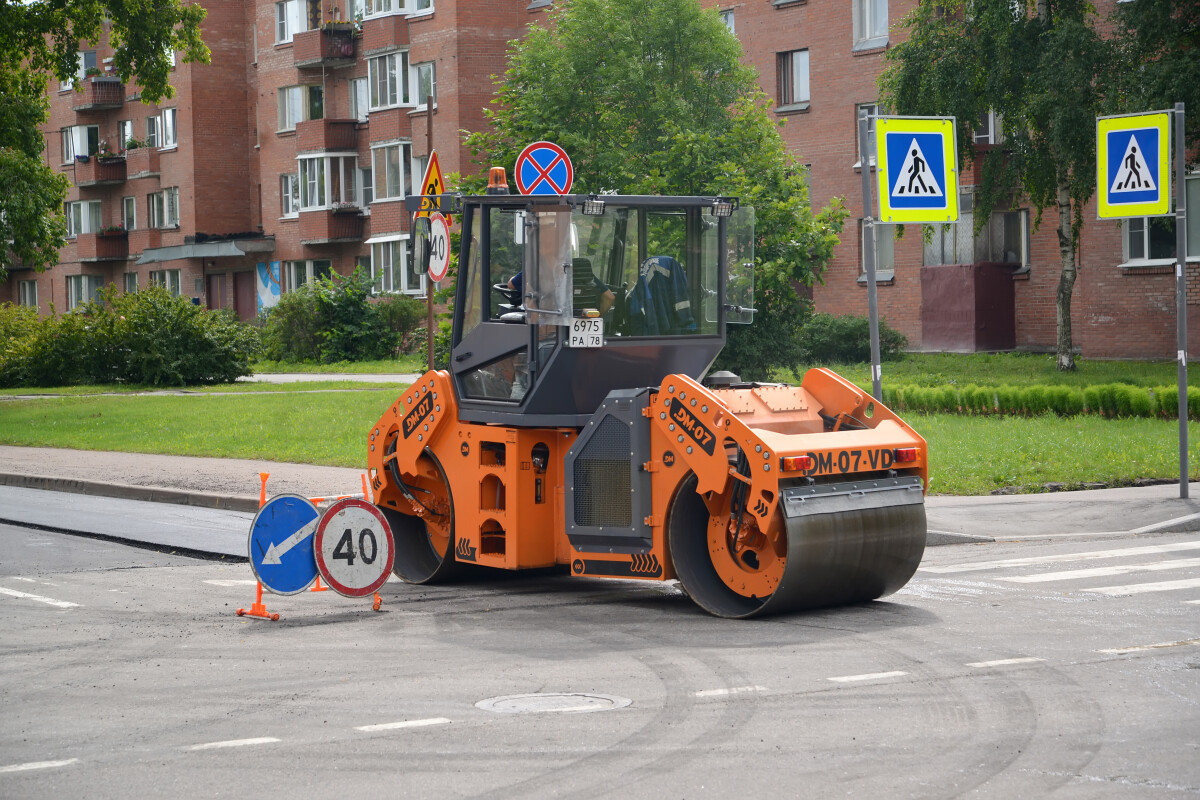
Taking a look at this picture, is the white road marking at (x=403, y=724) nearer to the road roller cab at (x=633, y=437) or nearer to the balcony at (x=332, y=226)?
the road roller cab at (x=633, y=437)

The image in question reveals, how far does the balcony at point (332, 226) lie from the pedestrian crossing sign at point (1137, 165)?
146ft

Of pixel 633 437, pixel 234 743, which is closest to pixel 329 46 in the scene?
pixel 633 437

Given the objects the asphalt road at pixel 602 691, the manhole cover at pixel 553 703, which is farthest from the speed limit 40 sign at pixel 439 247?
the manhole cover at pixel 553 703

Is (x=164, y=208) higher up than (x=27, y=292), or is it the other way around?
(x=164, y=208)

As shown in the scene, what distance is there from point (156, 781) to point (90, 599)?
4.98 meters

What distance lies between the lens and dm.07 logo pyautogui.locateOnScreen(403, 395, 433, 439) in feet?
36.0

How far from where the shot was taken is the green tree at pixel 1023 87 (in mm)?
29422

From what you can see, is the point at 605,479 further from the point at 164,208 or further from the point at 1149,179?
the point at 164,208

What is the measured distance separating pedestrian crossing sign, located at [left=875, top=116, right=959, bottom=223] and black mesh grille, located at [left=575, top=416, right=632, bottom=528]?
421cm

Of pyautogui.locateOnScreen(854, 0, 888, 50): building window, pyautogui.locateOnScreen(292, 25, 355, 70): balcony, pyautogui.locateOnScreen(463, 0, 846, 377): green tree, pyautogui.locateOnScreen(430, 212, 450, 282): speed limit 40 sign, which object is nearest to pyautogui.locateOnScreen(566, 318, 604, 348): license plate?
pyautogui.locateOnScreen(430, 212, 450, 282): speed limit 40 sign

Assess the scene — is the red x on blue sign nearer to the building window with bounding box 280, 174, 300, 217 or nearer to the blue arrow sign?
the blue arrow sign

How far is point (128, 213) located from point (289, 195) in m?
12.9

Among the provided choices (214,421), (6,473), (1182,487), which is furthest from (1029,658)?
(214,421)

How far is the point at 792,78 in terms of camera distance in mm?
44188
